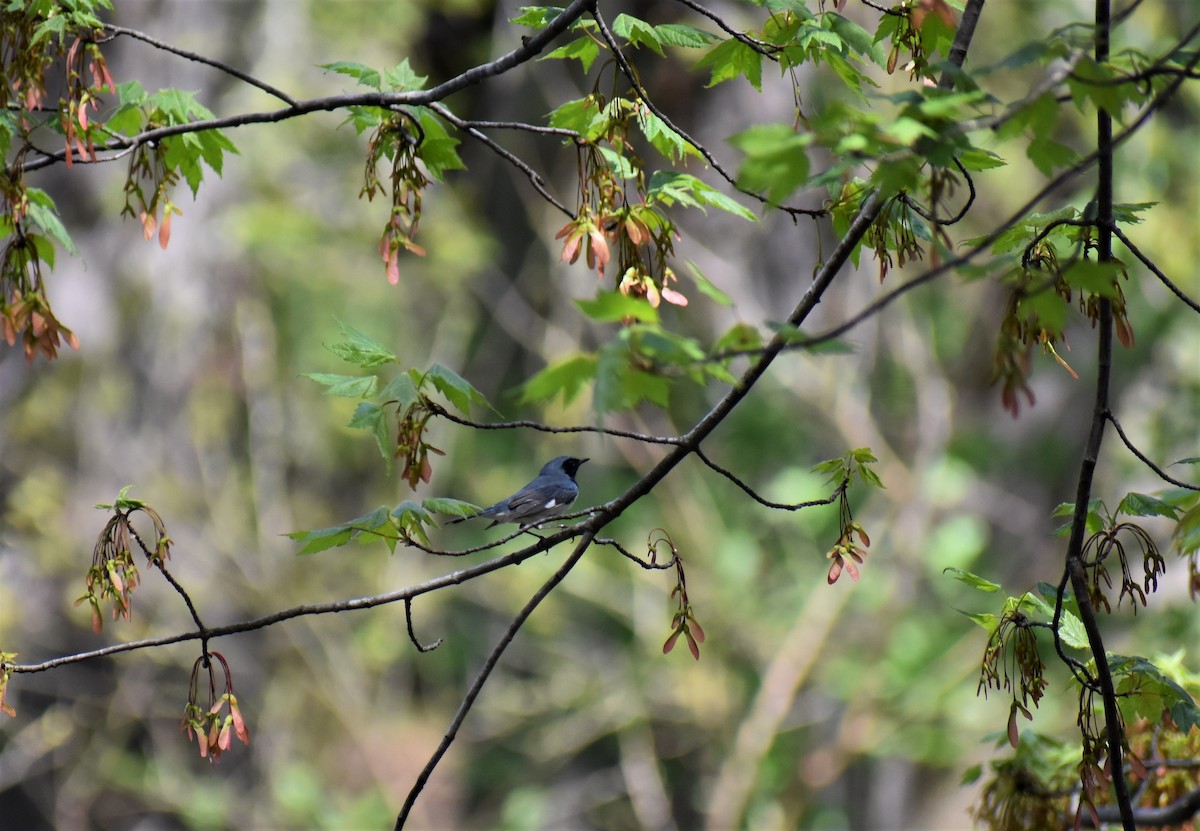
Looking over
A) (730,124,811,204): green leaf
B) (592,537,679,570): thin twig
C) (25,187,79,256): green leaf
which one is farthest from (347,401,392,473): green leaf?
(730,124,811,204): green leaf

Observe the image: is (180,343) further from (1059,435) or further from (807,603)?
(1059,435)

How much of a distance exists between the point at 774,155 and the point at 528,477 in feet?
24.1

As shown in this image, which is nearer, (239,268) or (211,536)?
(211,536)

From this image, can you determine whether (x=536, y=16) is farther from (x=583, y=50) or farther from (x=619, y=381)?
(x=619, y=381)

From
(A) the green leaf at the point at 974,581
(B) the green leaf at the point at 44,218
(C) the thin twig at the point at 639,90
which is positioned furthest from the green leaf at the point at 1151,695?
(B) the green leaf at the point at 44,218

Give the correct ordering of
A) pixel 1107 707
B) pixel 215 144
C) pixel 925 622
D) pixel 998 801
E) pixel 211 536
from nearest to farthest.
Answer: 1. pixel 1107 707
2. pixel 215 144
3. pixel 998 801
4. pixel 925 622
5. pixel 211 536

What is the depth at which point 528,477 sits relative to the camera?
8656mm

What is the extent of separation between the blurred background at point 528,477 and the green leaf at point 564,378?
4.98m

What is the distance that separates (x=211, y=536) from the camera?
710cm

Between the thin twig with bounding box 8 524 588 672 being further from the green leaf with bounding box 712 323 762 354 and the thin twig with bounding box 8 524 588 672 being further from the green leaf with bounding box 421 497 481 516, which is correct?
the green leaf with bounding box 712 323 762 354

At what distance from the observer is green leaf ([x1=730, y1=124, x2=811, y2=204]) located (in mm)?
1383

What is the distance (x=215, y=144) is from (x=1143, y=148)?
7013 millimetres

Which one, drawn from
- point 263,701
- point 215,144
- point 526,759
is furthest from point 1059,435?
point 215,144

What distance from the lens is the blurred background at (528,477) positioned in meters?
6.55
